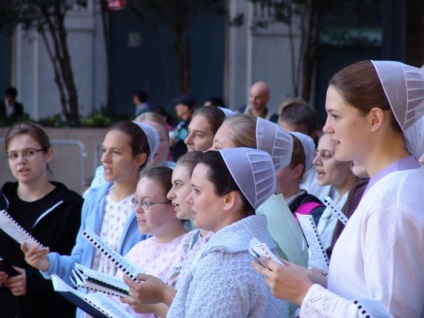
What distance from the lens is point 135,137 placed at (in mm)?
5758

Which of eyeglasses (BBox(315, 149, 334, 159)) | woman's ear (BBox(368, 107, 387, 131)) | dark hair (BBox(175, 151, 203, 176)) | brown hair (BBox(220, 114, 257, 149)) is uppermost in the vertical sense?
woman's ear (BBox(368, 107, 387, 131))

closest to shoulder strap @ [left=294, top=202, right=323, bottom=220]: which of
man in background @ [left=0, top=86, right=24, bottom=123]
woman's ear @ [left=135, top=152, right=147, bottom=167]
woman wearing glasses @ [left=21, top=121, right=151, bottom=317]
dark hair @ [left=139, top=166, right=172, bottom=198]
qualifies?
dark hair @ [left=139, top=166, right=172, bottom=198]

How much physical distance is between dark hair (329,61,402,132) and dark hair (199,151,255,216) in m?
0.84

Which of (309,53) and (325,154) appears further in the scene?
(309,53)

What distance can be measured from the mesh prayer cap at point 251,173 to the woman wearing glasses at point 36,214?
2534mm

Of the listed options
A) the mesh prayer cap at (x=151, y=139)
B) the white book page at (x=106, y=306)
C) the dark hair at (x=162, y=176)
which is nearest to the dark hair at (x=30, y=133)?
the mesh prayer cap at (x=151, y=139)

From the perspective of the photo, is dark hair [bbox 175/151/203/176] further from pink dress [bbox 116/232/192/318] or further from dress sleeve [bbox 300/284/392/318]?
dress sleeve [bbox 300/284/392/318]

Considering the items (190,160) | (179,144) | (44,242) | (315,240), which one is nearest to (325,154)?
(190,160)

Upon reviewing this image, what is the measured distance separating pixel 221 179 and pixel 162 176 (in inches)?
54.1

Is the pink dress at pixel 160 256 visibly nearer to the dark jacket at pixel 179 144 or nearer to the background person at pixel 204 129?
the background person at pixel 204 129

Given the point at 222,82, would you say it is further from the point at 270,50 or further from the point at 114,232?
the point at 114,232

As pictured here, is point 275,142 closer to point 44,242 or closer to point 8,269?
point 44,242

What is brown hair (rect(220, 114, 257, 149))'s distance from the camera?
4668 mm

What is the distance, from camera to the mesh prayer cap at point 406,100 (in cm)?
292
